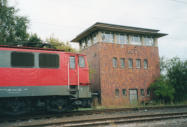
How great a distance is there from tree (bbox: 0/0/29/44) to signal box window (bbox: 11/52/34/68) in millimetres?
8875

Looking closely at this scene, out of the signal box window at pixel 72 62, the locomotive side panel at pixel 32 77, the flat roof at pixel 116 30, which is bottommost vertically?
the locomotive side panel at pixel 32 77

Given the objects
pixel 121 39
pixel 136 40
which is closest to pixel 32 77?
pixel 121 39

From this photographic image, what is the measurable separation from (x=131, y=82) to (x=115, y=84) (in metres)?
2.40

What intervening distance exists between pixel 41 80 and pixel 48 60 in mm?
1314

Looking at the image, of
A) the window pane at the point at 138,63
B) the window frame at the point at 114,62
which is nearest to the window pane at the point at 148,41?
the window pane at the point at 138,63

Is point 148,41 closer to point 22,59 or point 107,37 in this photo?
point 107,37

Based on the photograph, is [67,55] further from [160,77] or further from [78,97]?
[160,77]

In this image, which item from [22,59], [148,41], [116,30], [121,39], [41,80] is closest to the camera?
[22,59]

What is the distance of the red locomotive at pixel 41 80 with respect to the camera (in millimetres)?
10820

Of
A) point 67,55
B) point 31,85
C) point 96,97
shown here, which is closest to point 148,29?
point 96,97

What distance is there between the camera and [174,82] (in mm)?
24281

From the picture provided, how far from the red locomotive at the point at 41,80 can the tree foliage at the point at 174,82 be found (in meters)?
13.8

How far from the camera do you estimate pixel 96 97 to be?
21312mm

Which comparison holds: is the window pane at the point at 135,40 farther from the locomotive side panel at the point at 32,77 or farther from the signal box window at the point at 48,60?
the signal box window at the point at 48,60
